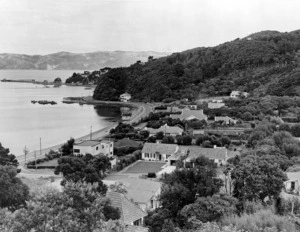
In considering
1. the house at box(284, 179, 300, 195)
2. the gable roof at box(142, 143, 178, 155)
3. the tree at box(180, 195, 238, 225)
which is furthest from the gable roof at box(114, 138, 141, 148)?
the tree at box(180, 195, 238, 225)

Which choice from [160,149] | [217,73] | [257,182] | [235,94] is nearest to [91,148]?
[160,149]

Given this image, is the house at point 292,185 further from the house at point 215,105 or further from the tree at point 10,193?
the house at point 215,105

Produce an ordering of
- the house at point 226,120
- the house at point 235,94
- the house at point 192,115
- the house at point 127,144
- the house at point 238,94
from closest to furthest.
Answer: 1. the house at point 127,144
2. the house at point 226,120
3. the house at point 192,115
4. the house at point 238,94
5. the house at point 235,94

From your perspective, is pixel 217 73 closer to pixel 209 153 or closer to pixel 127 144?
pixel 127 144

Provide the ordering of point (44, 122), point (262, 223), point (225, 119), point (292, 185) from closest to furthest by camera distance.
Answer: point (262, 223)
point (292, 185)
point (225, 119)
point (44, 122)

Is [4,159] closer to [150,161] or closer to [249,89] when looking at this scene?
[150,161]

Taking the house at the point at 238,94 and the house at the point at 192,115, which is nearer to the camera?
the house at the point at 192,115

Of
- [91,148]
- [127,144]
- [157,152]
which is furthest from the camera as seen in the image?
[127,144]

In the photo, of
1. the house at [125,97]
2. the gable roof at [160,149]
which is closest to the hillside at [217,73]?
the house at [125,97]
